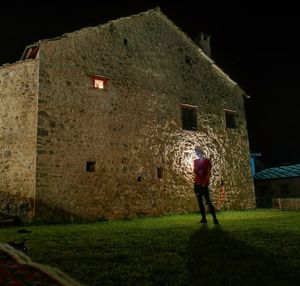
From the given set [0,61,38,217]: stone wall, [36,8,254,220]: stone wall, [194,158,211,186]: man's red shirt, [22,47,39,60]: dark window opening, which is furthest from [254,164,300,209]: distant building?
[22,47,39,60]: dark window opening

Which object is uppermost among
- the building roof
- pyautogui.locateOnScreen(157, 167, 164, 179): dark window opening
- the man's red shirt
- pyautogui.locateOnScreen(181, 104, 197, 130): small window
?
pyautogui.locateOnScreen(181, 104, 197, 130): small window

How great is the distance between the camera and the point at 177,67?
13914 mm

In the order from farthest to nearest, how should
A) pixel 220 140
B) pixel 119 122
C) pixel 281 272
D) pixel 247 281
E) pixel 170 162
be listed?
pixel 220 140, pixel 170 162, pixel 119 122, pixel 281 272, pixel 247 281

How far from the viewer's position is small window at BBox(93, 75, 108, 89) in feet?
36.6

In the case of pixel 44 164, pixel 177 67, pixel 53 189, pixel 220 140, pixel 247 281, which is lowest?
pixel 247 281

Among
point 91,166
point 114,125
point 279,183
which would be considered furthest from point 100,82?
point 279,183

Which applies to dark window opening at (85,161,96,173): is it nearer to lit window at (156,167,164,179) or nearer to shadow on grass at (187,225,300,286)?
lit window at (156,167,164,179)

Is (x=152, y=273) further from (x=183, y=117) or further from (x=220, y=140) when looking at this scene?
(x=220, y=140)

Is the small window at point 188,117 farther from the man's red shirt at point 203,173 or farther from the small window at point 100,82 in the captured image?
the man's red shirt at point 203,173

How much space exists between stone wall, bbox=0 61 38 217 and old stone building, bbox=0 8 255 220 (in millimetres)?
34

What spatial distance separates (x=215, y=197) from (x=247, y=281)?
11.3m

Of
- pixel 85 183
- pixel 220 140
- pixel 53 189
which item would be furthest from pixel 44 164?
pixel 220 140

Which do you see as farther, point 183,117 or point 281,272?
point 183,117

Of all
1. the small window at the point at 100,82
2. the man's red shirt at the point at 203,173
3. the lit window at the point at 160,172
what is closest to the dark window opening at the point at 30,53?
the small window at the point at 100,82
